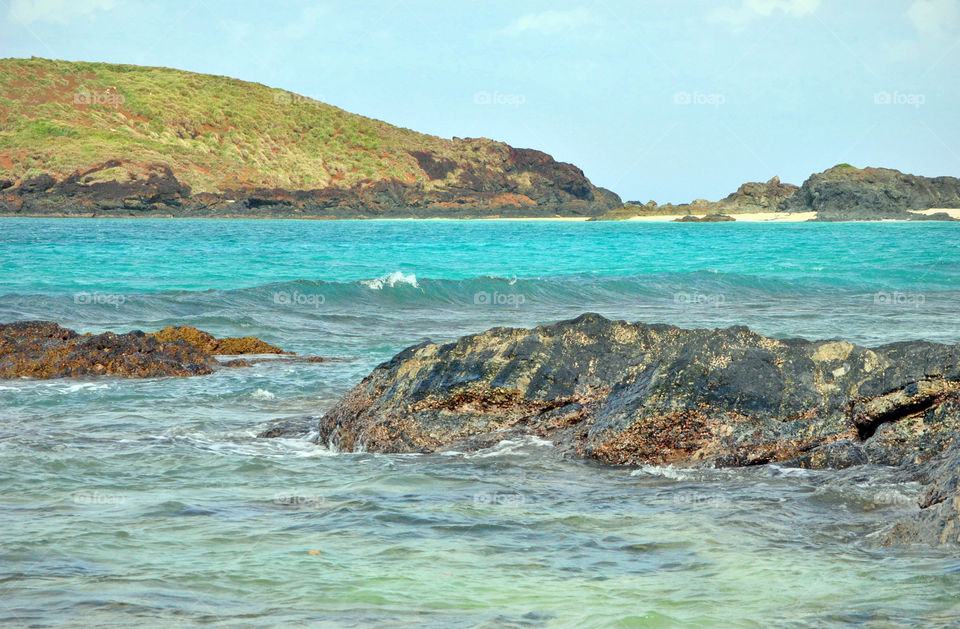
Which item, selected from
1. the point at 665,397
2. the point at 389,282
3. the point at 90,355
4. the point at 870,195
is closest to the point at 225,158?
the point at 870,195

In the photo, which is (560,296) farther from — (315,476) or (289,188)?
(289,188)

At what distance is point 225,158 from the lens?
369ft

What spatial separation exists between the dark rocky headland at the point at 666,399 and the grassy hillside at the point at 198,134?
95566mm

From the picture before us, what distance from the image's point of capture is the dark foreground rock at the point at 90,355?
10.1m

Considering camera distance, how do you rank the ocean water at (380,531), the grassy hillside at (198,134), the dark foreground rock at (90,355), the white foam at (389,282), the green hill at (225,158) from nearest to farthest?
1. the ocean water at (380,531)
2. the dark foreground rock at (90,355)
3. the white foam at (389,282)
4. the green hill at (225,158)
5. the grassy hillside at (198,134)

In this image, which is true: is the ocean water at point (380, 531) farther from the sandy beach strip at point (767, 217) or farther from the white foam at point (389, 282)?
the sandy beach strip at point (767, 217)

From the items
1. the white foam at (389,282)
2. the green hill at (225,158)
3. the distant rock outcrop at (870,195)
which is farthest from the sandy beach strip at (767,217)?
the white foam at (389,282)

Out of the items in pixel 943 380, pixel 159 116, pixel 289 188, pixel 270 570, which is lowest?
pixel 270 570

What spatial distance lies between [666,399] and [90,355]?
7.08 meters

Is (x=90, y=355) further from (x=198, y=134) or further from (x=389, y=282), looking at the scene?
(x=198, y=134)

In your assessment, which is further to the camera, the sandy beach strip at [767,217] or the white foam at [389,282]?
the sandy beach strip at [767,217]

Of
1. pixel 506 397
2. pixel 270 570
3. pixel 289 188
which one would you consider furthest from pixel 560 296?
pixel 289 188

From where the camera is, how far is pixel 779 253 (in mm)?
45594

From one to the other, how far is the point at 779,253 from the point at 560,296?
85.2 ft
